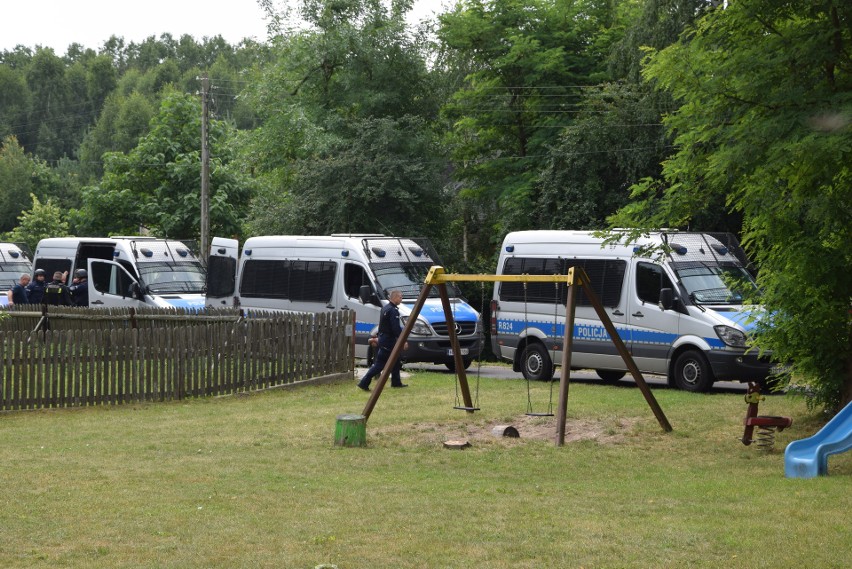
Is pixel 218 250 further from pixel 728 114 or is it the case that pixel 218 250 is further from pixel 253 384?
pixel 728 114

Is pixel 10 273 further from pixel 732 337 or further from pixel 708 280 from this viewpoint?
pixel 732 337

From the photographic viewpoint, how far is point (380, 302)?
71.9 feet

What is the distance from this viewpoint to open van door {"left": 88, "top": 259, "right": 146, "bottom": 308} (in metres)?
26.2

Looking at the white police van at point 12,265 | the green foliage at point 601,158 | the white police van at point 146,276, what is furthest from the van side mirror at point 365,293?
the white police van at point 12,265

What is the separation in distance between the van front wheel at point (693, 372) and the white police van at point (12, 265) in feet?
70.4

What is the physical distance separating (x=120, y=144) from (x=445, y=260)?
6810 centimetres

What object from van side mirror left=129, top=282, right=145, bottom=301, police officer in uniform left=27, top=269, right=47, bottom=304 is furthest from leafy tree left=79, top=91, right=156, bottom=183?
van side mirror left=129, top=282, right=145, bottom=301

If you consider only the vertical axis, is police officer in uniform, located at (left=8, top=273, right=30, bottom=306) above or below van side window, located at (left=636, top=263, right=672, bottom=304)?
below

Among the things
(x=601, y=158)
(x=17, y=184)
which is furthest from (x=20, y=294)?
(x=17, y=184)

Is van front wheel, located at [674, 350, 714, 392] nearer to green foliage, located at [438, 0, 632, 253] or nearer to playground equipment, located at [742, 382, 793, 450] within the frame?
playground equipment, located at [742, 382, 793, 450]

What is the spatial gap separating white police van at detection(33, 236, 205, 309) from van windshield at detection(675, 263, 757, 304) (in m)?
12.1

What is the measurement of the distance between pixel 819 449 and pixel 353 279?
13.5m

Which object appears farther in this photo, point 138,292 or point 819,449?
point 138,292

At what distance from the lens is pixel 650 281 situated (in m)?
19.0
